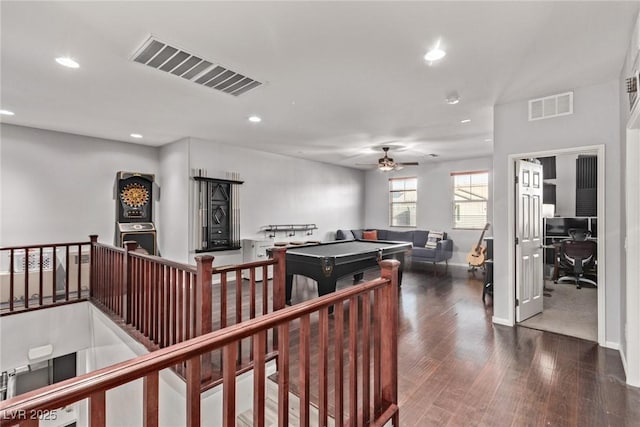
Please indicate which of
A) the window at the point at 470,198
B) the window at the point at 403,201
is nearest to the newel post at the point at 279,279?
the window at the point at 470,198

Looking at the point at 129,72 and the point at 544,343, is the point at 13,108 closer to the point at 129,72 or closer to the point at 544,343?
the point at 129,72

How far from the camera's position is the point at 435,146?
6230 millimetres

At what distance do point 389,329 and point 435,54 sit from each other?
87.5 inches

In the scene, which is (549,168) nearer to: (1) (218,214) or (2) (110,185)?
(1) (218,214)

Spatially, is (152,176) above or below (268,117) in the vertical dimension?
below

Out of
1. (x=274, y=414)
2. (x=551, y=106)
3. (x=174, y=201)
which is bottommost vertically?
(x=274, y=414)

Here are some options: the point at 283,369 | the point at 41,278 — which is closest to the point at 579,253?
the point at 283,369

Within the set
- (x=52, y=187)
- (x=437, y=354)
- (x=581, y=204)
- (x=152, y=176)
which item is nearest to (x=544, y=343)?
(x=437, y=354)

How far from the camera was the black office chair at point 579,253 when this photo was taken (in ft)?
18.2

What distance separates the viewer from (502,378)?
8.42 feet

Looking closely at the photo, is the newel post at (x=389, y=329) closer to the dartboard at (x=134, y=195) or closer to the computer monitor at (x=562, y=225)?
the dartboard at (x=134, y=195)

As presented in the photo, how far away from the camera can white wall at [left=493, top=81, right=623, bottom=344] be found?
10.1 feet

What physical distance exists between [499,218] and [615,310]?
1371 millimetres

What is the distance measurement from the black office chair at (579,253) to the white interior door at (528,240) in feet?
Answer: 6.76
